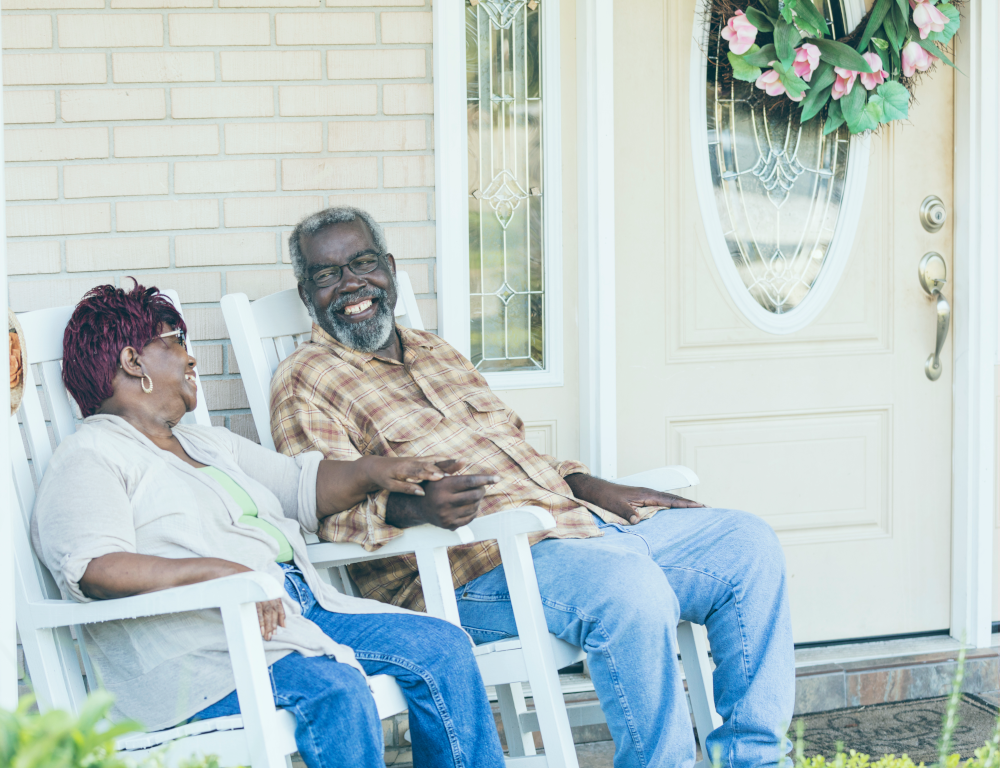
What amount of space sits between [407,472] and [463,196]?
95 centimetres

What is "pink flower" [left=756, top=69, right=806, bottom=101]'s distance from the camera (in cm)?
262

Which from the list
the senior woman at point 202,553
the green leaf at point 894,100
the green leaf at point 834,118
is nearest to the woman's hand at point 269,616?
the senior woman at point 202,553

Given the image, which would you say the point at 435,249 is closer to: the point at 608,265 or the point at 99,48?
the point at 608,265

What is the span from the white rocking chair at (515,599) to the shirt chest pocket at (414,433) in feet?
0.90

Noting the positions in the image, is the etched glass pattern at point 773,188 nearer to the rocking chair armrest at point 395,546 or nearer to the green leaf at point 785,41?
the green leaf at point 785,41

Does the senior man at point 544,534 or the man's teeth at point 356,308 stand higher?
the man's teeth at point 356,308

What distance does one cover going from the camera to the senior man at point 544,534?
1810 millimetres

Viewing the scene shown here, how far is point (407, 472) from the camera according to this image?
6.05ft

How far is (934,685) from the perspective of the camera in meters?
2.80

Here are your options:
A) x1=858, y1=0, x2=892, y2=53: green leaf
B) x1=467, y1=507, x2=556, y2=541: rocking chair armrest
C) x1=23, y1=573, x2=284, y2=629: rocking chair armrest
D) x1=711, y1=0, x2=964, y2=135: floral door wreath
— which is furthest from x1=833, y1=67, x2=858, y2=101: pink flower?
x1=23, y1=573, x2=284, y2=629: rocking chair armrest

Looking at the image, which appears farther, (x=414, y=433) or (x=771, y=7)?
(x=771, y=7)

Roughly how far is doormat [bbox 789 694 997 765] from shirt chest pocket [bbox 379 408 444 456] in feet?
3.82

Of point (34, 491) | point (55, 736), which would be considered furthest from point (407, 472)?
point (55, 736)

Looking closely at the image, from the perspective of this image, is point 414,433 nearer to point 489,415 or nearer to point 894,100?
point 489,415
